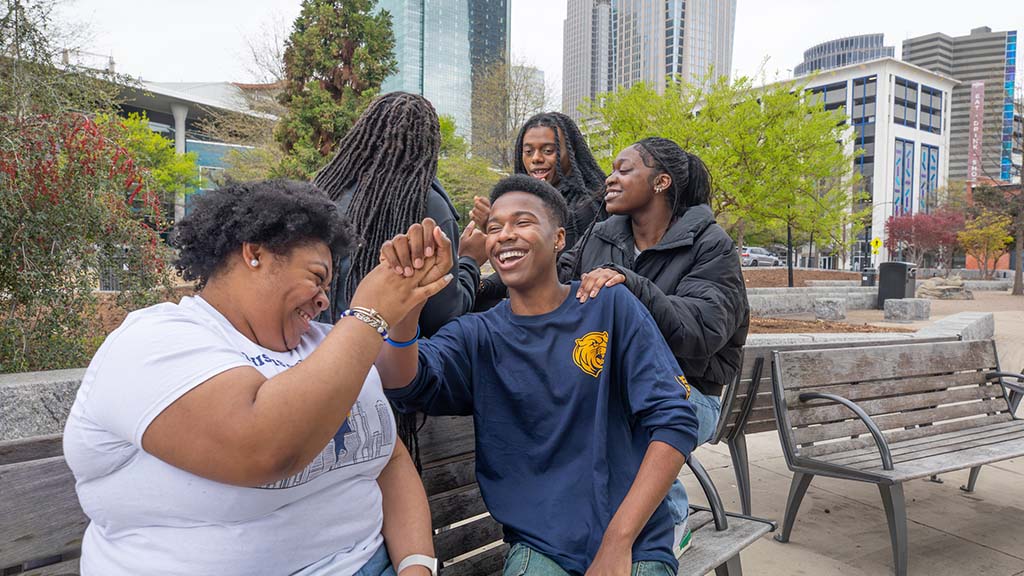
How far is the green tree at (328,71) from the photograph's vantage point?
56.1 ft

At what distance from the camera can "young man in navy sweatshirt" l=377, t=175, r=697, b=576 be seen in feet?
6.23

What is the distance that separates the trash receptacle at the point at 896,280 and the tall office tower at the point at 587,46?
86.6 meters

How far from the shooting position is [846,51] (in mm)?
179000

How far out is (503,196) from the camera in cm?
221

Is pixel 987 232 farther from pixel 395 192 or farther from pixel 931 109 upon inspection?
pixel 931 109

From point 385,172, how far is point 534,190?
0.52 meters

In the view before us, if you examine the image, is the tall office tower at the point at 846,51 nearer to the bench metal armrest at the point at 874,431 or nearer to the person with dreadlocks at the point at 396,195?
the bench metal armrest at the point at 874,431

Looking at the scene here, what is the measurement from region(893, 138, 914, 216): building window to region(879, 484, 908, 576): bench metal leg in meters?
84.6

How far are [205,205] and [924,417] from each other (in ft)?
14.4

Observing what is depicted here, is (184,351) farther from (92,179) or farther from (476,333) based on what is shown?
(92,179)

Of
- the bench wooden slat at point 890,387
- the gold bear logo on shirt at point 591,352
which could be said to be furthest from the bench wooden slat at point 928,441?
the gold bear logo on shirt at point 591,352

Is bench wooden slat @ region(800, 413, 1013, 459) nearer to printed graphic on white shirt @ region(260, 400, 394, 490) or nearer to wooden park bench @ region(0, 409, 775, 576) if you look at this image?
wooden park bench @ region(0, 409, 775, 576)

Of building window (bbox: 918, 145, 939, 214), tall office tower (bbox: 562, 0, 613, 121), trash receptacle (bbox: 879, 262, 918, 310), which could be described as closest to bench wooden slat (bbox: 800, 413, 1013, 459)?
trash receptacle (bbox: 879, 262, 918, 310)

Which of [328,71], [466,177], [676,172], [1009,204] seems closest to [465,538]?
[676,172]
